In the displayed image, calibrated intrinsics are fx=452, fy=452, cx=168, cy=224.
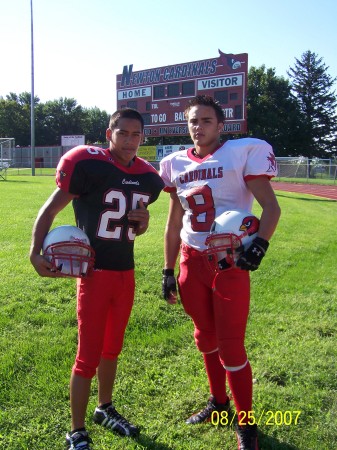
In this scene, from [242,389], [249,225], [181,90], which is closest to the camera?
[249,225]

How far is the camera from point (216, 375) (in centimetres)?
280

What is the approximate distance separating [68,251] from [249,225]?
3.08ft

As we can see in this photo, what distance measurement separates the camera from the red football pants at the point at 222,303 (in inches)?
96.3

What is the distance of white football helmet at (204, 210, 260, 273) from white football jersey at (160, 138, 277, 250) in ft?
0.76

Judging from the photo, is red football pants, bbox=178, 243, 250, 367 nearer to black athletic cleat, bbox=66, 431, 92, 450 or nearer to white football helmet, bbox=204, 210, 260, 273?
white football helmet, bbox=204, 210, 260, 273

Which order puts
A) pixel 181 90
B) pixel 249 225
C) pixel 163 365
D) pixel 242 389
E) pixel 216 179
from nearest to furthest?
pixel 249 225, pixel 242 389, pixel 216 179, pixel 163 365, pixel 181 90

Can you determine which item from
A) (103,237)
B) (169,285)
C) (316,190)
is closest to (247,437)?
(169,285)

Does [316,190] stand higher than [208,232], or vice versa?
[208,232]

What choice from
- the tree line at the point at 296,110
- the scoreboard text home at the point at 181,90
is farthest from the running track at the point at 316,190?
the tree line at the point at 296,110

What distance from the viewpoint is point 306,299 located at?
16.0ft

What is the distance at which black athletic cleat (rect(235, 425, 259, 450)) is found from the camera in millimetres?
2402
